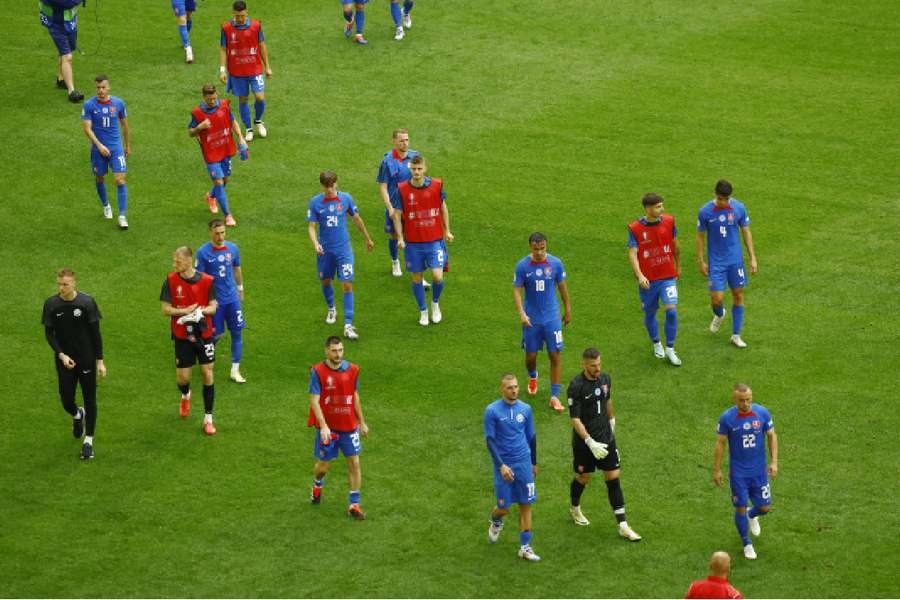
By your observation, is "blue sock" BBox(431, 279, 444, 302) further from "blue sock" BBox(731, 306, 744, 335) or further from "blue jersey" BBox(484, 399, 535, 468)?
"blue jersey" BBox(484, 399, 535, 468)

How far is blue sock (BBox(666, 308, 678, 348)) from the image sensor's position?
18.0 m

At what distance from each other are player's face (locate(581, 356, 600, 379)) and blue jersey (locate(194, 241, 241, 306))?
16.7 feet

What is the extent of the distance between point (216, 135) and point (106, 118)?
1776 millimetres

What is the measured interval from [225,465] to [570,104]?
1300 centimetres

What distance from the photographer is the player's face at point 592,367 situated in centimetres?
1439

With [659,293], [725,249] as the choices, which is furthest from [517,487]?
[725,249]

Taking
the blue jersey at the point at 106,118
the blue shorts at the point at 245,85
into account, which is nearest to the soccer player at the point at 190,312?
the blue jersey at the point at 106,118

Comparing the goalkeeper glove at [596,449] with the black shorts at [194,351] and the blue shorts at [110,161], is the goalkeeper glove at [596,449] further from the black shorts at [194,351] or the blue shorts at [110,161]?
the blue shorts at [110,161]

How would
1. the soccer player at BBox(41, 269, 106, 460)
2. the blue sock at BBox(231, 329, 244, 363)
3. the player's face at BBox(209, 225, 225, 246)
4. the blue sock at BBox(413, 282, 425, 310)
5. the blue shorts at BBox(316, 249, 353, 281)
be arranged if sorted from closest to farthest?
the soccer player at BBox(41, 269, 106, 460), the player's face at BBox(209, 225, 225, 246), the blue sock at BBox(231, 329, 244, 363), the blue shorts at BBox(316, 249, 353, 281), the blue sock at BBox(413, 282, 425, 310)

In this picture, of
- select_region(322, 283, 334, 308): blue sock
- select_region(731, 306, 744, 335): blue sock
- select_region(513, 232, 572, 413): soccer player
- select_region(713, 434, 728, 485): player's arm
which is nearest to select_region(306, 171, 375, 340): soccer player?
select_region(322, 283, 334, 308): blue sock

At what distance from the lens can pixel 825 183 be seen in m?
23.5

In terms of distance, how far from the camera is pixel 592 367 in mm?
14406

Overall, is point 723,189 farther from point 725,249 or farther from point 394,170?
point 394,170

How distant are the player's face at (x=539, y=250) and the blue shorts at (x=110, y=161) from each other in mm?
8181
